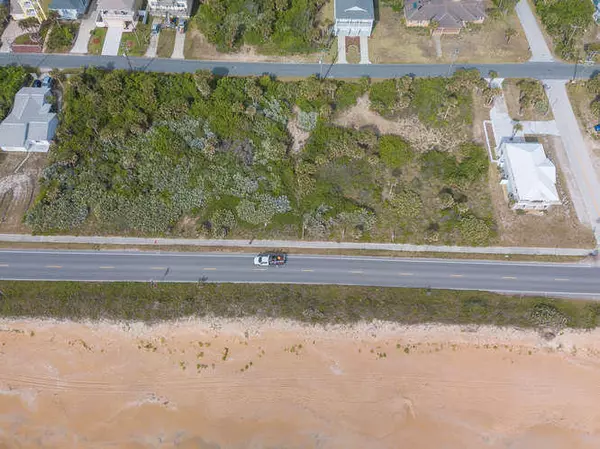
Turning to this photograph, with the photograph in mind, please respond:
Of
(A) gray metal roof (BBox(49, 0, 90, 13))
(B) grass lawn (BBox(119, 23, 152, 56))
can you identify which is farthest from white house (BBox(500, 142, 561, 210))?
(A) gray metal roof (BBox(49, 0, 90, 13))

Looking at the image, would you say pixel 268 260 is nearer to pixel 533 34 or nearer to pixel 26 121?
pixel 26 121

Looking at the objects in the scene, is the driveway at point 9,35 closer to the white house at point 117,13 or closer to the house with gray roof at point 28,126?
the white house at point 117,13

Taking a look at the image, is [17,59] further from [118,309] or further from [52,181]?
[118,309]

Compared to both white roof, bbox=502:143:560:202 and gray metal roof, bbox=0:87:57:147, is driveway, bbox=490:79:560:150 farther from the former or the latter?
gray metal roof, bbox=0:87:57:147

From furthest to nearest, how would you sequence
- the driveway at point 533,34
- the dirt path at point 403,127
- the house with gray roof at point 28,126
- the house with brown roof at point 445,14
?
the house with brown roof at point 445,14 < the driveway at point 533,34 < the dirt path at point 403,127 < the house with gray roof at point 28,126

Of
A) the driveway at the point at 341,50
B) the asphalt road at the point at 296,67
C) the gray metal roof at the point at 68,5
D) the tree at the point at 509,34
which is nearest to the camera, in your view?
the asphalt road at the point at 296,67

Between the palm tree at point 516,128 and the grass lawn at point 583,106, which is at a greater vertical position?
the grass lawn at point 583,106

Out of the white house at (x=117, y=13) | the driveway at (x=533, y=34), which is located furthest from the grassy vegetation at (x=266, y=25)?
the driveway at (x=533, y=34)
